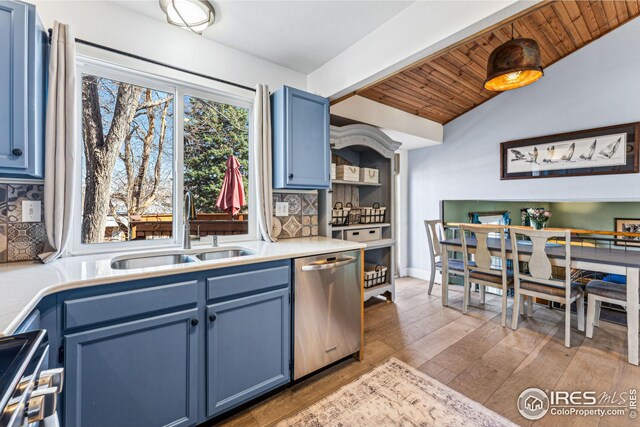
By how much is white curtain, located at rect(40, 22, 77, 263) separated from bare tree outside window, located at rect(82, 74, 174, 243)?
27 cm

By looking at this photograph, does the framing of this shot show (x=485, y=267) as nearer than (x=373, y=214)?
Yes

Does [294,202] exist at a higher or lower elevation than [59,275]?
higher

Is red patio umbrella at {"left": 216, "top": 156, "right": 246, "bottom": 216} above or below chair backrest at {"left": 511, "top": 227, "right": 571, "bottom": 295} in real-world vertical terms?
above

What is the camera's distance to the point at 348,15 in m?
2.06

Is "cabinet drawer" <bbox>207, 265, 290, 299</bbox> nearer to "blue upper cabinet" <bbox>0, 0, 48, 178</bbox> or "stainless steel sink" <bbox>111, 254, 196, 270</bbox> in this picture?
"stainless steel sink" <bbox>111, 254, 196, 270</bbox>

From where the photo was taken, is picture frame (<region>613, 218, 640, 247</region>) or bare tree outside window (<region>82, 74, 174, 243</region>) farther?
picture frame (<region>613, 218, 640, 247</region>)

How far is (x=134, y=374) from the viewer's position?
134 centimetres

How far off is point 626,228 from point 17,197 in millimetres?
5284

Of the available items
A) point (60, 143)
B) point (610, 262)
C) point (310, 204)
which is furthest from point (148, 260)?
point (610, 262)

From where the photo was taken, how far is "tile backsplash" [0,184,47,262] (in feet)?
5.33

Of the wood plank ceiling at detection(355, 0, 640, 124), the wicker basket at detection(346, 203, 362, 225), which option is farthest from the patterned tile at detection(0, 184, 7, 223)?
the wicker basket at detection(346, 203, 362, 225)

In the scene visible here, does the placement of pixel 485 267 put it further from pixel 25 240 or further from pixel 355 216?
pixel 25 240

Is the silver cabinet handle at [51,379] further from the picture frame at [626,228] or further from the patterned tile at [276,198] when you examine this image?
the picture frame at [626,228]

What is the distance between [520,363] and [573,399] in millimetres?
403
